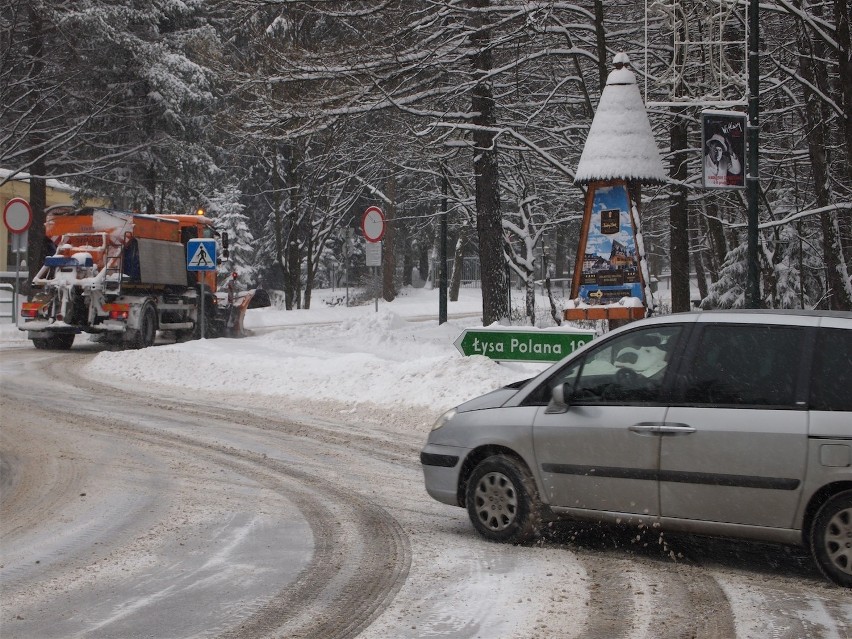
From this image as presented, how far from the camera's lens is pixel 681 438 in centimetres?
676

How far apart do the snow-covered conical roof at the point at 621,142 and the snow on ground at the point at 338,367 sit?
300cm

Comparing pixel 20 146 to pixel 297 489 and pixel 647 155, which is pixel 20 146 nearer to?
pixel 647 155

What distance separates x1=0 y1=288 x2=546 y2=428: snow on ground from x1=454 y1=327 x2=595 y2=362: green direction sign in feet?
→ 1.53

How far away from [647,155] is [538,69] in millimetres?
8085

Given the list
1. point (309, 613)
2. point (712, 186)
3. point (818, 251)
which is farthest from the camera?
point (818, 251)

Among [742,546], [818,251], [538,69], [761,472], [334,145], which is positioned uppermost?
[538,69]

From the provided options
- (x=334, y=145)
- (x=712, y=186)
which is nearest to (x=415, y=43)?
(x=334, y=145)

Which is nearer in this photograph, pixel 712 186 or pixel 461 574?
pixel 461 574

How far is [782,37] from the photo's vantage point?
22969mm

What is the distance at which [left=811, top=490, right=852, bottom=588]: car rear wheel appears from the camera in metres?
6.17

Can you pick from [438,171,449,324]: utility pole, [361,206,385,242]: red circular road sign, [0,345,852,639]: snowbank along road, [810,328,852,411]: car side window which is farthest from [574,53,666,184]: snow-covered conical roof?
[438,171,449,324]: utility pole

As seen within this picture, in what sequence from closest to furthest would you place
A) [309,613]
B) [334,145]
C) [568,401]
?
1. [309,613]
2. [568,401]
3. [334,145]

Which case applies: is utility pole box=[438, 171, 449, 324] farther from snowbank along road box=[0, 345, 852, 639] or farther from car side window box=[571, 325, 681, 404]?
car side window box=[571, 325, 681, 404]

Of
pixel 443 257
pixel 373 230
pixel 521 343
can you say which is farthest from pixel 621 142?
pixel 443 257
